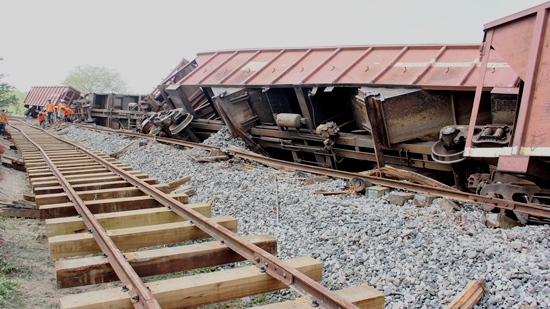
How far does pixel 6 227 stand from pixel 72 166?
12.2 ft

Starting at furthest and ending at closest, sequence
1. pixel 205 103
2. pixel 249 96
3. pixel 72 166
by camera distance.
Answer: pixel 205 103 → pixel 249 96 → pixel 72 166

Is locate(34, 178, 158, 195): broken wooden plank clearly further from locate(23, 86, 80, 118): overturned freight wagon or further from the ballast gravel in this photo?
locate(23, 86, 80, 118): overturned freight wagon

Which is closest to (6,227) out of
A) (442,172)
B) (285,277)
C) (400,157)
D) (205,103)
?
(285,277)

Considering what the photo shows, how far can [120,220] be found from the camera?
4941 mm

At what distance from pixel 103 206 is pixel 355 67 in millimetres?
5413

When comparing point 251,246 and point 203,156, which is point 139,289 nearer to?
point 251,246

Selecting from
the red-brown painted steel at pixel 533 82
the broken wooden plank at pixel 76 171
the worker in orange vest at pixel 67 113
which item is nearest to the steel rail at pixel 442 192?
the red-brown painted steel at pixel 533 82

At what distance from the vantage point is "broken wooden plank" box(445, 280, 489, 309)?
10.6 feet

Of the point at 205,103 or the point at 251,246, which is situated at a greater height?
the point at 205,103

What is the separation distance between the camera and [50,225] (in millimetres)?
4621

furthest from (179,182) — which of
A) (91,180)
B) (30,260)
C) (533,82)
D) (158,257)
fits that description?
(533,82)

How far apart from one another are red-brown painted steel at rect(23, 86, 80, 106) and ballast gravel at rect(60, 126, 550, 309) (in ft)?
81.9

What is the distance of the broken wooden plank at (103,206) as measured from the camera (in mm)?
5398

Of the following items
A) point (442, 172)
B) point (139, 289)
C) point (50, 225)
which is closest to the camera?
point (139, 289)
